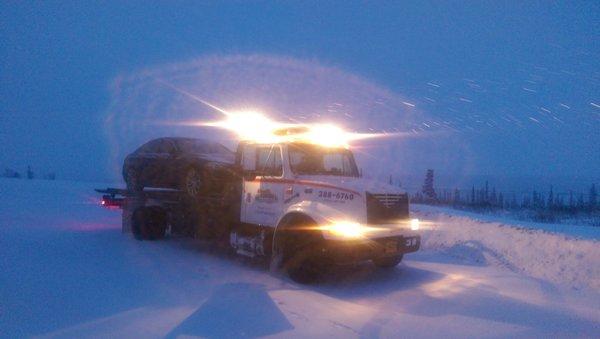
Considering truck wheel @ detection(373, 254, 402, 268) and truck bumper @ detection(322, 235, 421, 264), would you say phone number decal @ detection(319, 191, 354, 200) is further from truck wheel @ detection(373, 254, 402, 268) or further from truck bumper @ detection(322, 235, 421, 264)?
truck wheel @ detection(373, 254, 402, 268)

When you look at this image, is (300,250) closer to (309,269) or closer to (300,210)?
(309,269)

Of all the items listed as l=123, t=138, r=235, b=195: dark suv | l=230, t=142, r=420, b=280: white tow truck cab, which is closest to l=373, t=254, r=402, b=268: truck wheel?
l=230, t=142, r=420, b=280: white tow truck cab

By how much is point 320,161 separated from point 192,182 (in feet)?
10.8

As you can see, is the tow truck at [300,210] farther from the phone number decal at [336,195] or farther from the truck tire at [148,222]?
the truck tire at [148,222]

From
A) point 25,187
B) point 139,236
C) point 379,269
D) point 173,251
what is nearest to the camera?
point 379,269

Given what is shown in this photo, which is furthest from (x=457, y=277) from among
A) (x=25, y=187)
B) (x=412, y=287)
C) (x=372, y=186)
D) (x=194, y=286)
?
(x=25, y=187)

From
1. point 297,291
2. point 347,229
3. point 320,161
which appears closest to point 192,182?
point 320,161

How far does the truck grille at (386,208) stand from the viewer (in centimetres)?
804

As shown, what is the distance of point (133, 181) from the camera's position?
1335 centimetres

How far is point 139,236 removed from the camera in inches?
488

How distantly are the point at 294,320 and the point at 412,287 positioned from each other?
9.60 ft

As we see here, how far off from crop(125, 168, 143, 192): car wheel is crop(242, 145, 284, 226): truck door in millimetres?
4753

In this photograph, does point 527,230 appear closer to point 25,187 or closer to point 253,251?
point 253,251

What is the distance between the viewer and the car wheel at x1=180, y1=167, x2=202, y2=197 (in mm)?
10609
